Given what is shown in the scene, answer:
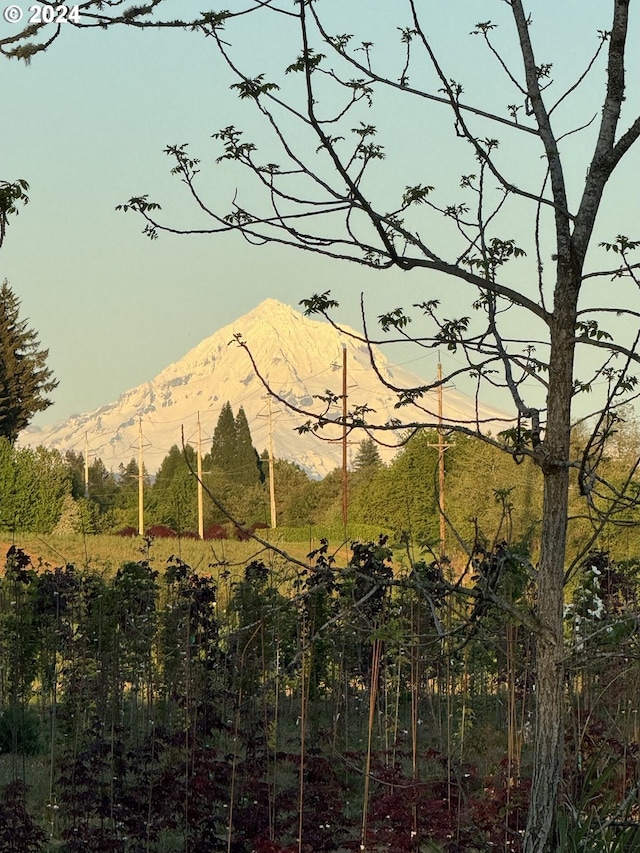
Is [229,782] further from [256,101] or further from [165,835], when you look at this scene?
[256,101]

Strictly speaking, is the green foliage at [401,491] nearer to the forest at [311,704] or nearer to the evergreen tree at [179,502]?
the evergreen tree at [179,502]

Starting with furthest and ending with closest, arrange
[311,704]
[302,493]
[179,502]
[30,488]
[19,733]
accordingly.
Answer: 1. [302,493]
2. [179,502]
3. [30,488]
4. [311,704]
5. [19,733]

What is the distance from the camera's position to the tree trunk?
3324 mm


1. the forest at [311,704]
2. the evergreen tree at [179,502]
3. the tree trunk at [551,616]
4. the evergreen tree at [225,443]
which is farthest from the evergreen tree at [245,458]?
the tree trunk at [551,616]

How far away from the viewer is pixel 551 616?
334cm

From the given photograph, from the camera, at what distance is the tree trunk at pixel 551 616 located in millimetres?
3324

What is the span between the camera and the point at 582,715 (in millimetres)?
6410

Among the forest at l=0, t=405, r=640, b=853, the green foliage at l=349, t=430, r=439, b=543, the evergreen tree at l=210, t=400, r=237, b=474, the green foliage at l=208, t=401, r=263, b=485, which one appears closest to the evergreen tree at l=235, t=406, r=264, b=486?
the green foliage at l=208, t=401, r=263, b=485

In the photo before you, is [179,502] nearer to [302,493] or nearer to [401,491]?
[302,493]

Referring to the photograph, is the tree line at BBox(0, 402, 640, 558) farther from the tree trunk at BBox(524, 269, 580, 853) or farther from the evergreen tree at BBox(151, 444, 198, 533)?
the tree trunk at BBox(524, 269, 580, 853)

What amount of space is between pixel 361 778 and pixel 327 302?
14.9 ft

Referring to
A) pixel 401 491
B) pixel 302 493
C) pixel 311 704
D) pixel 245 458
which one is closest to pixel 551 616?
pixel 311 704

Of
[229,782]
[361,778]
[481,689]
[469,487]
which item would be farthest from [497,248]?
[469,487]

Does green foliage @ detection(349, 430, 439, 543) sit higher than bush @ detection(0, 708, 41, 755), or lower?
higher
